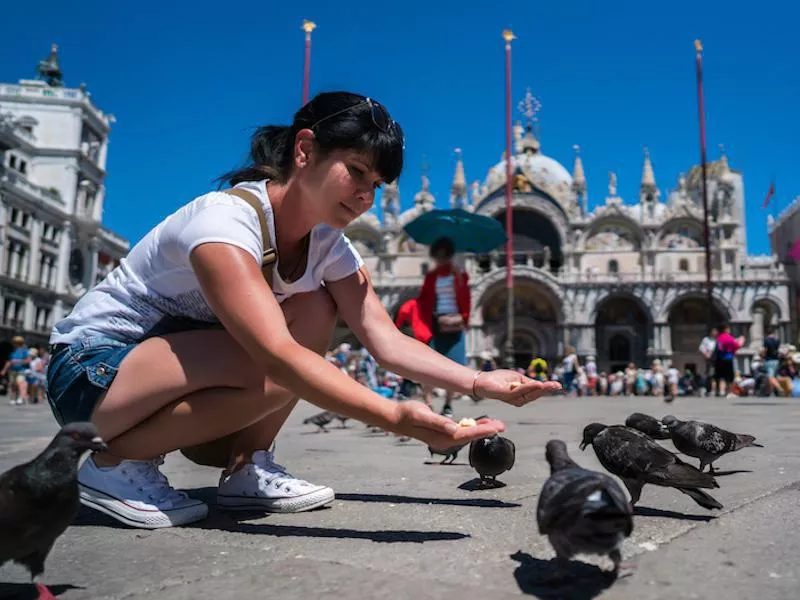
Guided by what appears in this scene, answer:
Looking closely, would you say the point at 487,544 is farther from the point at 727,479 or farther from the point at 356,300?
the point at 727,479

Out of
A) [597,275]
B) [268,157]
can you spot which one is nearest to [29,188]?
[597,275]

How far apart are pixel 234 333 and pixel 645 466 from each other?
1.20 m

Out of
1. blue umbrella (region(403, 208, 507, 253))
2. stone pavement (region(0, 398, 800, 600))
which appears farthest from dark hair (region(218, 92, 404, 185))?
blue umbrella (region(403, 208, 507, 253))

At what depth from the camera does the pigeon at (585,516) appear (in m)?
1.21

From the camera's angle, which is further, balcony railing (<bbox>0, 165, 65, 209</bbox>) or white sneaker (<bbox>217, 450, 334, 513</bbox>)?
balcony railing (<bbox>0, 165, 65, 209</bbox>)

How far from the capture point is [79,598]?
125cm

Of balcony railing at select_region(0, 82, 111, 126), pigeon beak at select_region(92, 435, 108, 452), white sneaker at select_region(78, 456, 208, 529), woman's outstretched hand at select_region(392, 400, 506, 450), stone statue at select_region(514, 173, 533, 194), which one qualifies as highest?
balcony railing at select_region(0, 82, 111, 126)

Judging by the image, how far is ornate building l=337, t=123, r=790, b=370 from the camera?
96.8 ft

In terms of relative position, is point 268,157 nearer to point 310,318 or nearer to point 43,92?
point 310,318

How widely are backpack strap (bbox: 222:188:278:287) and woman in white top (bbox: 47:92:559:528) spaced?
0.09 ft

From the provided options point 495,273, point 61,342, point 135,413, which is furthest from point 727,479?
point 495,273

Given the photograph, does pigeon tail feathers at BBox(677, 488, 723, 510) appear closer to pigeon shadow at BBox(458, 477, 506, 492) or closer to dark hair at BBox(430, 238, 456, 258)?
pigeon shadow at BBox(458, 477, 506, 492)

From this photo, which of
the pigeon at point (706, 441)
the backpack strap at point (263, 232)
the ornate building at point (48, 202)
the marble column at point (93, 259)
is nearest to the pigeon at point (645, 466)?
the pigeon at point (706, 441)

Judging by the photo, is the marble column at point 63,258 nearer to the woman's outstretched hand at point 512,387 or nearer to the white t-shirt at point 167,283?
the white t-shirt at point 167,283
